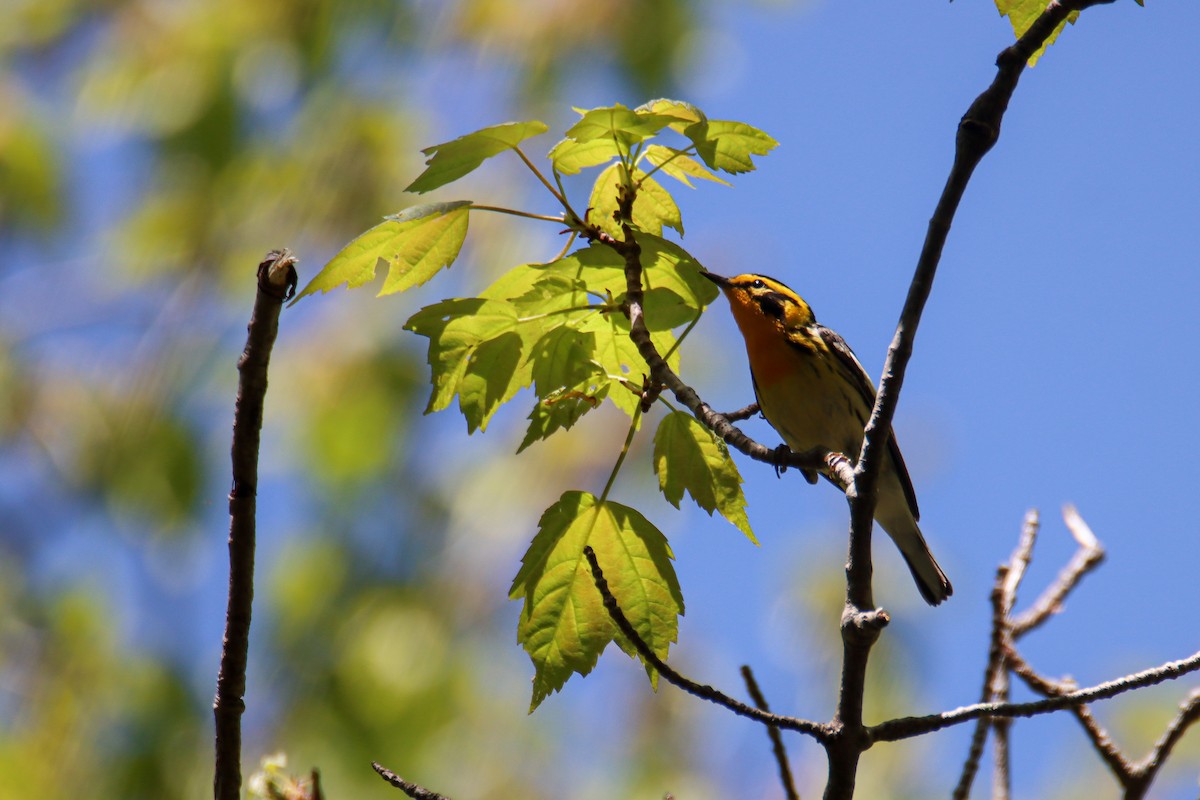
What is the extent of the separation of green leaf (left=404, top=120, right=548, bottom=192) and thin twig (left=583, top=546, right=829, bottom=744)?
22.4 inches

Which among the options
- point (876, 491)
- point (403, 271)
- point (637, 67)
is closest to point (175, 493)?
point (637, 67)

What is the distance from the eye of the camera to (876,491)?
1233mm

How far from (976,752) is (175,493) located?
3.76m

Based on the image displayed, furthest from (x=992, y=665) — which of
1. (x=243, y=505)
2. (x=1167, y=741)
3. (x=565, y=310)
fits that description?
(x=243, y=505)

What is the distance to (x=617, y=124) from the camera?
5.21 ft

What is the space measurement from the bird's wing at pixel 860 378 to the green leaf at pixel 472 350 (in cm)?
188

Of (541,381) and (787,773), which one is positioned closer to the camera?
(787,773)

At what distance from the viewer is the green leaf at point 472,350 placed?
5.39 ft

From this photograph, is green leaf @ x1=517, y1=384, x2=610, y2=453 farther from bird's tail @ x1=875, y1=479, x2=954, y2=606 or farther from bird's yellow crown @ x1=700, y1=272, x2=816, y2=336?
bird's tail @ x1=875, y1=479, x2=954, y2=606

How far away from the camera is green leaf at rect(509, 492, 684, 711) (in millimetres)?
1523

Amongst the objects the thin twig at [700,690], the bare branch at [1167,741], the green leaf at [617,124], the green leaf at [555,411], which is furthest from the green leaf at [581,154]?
the bare branch at [1167,741]

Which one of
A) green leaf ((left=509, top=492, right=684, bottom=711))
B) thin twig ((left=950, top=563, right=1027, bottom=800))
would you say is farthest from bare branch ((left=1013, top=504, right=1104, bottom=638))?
green leaf ((left=509, top=492, right=684, bottom=711))

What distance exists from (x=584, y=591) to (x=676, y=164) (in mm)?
692

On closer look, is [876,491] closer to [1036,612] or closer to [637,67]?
[1036,612]
